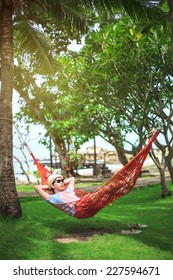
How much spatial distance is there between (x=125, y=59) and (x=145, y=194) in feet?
10.0

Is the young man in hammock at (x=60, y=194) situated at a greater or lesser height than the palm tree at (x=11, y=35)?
lesser

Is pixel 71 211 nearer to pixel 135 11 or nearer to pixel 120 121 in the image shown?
pixel 135 11

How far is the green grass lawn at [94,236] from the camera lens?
3928mm

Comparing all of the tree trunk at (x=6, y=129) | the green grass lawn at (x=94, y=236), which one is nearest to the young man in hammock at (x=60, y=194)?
the green grass lawn at (x=94, y=236)

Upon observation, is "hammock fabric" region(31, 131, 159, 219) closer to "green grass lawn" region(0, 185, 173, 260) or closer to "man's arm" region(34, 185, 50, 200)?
"man's arm" region(34, 185, 50, 200)

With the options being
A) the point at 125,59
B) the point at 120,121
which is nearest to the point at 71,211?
the point at 125,59

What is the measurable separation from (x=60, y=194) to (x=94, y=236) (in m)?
0.70

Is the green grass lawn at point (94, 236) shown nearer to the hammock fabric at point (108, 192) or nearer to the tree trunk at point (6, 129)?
the tree trunk at point (6, 129)

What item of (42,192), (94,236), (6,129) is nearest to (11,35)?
(6,129)

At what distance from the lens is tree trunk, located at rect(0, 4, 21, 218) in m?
5.30

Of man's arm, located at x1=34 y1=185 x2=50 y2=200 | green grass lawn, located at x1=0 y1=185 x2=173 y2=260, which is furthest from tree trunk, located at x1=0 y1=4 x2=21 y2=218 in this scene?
man's arm, located at x1=34 y1=185 x2=50 y2=200

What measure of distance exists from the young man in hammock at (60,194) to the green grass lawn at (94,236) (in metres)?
0.44

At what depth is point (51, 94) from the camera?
11.4m
